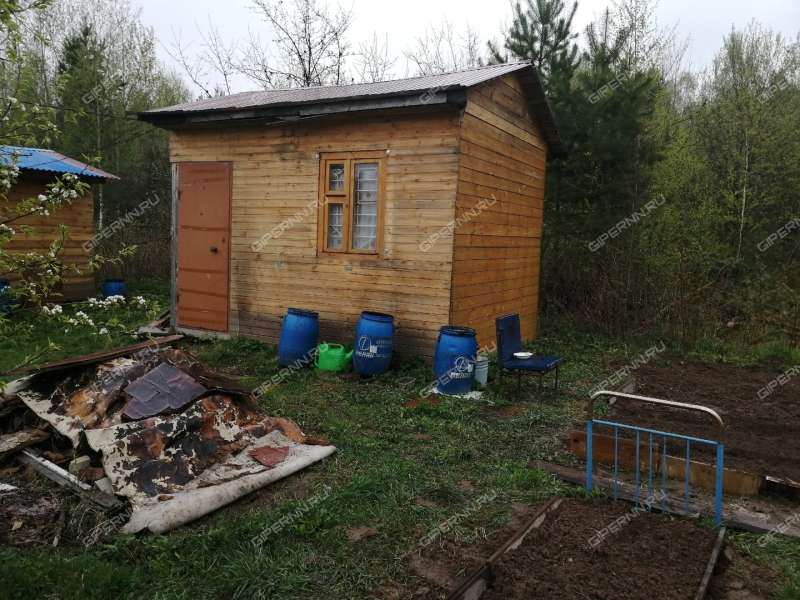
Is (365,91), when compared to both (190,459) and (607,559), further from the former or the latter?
(607,559)

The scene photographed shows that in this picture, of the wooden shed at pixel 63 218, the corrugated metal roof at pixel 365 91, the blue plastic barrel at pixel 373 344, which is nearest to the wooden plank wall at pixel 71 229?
the wooden shed at pixel 63 218

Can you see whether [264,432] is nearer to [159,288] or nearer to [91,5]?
[159,288]

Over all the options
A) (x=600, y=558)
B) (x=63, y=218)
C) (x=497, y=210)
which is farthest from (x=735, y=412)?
(x=63, y=218)

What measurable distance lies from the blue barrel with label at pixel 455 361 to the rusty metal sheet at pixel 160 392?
9.59ft

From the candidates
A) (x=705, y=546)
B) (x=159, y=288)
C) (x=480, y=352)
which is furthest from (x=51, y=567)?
(x=159, y=288)

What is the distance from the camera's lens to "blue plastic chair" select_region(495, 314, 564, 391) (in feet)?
21.9

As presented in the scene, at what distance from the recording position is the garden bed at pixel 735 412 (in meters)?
5.05

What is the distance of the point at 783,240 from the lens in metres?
12.4

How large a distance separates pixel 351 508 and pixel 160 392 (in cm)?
188

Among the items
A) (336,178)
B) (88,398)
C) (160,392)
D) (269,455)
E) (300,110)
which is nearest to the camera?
(269,455)

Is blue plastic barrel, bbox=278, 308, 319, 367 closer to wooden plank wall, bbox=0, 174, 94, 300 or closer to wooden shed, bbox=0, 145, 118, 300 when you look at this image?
wooden shed, bbox=0, 145, 118, 300

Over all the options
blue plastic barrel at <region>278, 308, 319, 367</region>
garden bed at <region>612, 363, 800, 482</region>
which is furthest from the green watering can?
garden bed at <region>612, 363, 800, 482</region>

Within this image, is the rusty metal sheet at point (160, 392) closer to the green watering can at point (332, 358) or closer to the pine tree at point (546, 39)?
the green watering can at point (332, 358)

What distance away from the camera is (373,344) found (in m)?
7.30
